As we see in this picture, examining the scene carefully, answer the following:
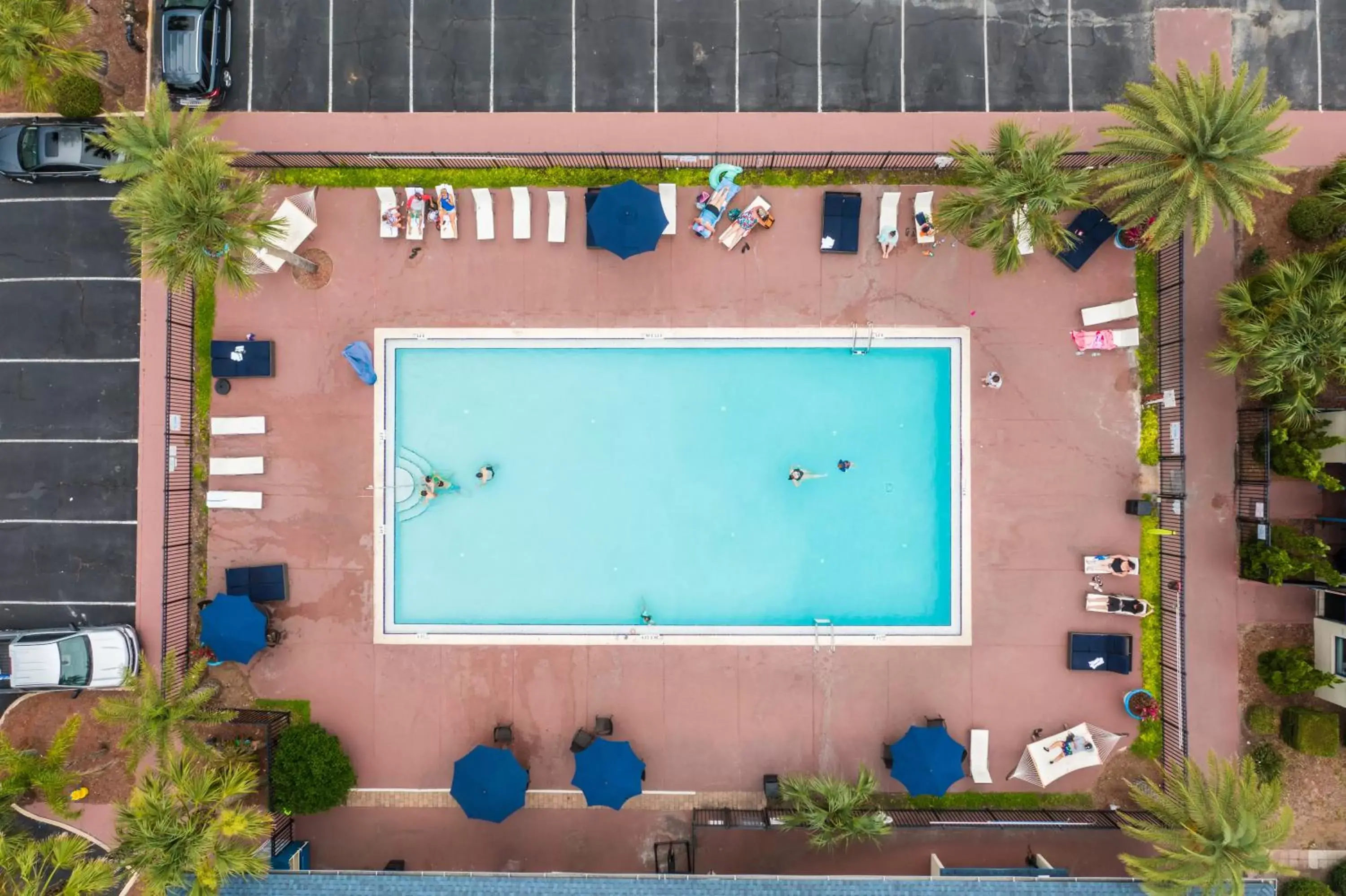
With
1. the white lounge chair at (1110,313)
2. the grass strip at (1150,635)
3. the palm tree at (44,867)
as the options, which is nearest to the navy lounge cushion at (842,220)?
the white lounge chair at (1110,313)

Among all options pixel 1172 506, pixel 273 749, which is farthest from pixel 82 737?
pixel 1172 506

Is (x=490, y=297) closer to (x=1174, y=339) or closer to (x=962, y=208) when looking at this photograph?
(x=962, y=208)

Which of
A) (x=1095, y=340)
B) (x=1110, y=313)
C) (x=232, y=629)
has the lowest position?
(x=232, y=629)

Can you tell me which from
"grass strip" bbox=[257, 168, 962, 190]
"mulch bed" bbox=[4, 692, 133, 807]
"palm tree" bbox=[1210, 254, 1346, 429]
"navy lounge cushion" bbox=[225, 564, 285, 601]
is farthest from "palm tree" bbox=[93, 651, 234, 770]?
"palm tree" bbox=[1210, 254, 1346, 429]

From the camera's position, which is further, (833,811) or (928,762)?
(928,762)

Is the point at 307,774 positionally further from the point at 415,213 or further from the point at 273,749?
the point at 415,213
